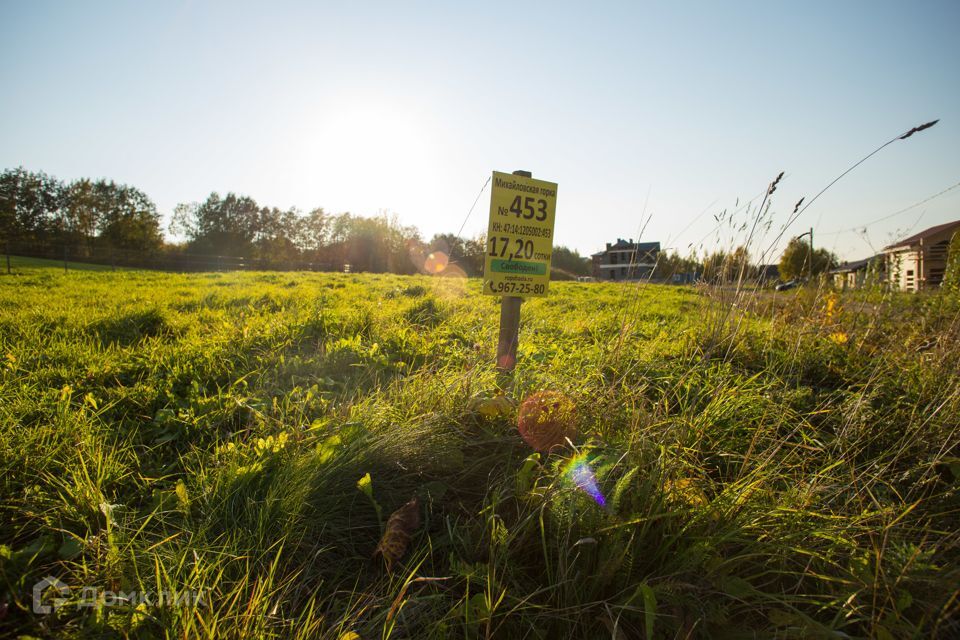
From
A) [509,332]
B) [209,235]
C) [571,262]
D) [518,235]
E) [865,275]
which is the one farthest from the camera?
[571,262]

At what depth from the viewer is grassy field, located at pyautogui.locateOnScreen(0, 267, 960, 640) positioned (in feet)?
3.88

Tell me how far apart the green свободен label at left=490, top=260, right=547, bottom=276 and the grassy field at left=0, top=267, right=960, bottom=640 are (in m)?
0.71

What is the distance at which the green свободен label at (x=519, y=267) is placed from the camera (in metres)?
2.71

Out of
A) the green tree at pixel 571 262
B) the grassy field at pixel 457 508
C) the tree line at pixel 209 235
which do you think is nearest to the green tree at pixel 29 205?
the tree line at pixel 209 235

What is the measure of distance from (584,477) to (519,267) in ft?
5.23

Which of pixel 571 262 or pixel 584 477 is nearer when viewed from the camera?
pixel 584 477

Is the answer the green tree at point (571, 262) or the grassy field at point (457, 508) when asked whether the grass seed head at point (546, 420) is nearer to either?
the grassy field at point (457, 508)

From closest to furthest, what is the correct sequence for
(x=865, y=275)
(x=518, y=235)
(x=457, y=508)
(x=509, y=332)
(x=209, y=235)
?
(x=457, y=508), (x=518, y=235), (x=509, y=332), (x=865, y=275), (x=209, y=235)

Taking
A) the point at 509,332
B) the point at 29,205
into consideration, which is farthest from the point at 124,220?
the point at 509,332

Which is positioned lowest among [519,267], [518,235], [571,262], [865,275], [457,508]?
[457,508]

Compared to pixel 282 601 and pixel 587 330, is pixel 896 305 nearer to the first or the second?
pixel 587 330

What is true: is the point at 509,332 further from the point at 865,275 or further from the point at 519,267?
Result: the point at 865,275

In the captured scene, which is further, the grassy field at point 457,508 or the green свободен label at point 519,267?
the green свободен label at point 519,267

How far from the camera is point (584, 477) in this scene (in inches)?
59.8
